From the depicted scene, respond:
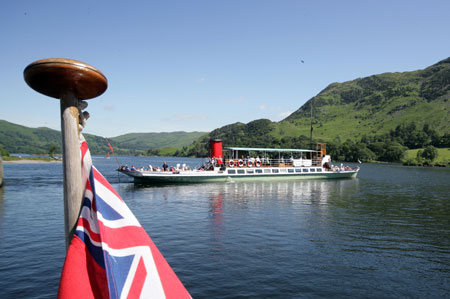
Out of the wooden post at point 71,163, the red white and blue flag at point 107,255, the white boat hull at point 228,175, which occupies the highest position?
the wooden post at point 71,163

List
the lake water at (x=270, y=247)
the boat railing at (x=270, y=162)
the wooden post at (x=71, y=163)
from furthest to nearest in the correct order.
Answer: the boat railing at (x=270, y=162)
the lake water at (x=270, y=247)
the wooden post at (x=71, y=163)

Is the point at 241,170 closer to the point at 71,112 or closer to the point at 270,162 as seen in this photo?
the point at 270,162

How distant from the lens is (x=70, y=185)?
357 centimetres

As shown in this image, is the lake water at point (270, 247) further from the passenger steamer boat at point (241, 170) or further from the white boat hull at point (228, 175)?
the passenger steamer boat at point (241, 170)

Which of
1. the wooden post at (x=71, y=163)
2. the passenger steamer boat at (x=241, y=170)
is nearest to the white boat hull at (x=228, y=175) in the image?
the passenger steamer boat at (x=241, y=170)

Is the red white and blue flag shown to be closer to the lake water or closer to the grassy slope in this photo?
the lake water

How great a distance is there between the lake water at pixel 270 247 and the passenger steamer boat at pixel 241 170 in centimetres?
1664

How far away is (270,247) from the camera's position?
1809 centimetres

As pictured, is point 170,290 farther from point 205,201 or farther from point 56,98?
point 205,201

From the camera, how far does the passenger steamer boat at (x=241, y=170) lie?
5128cm

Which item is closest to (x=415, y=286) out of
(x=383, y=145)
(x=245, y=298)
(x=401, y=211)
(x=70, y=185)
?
(x=245, y=298)

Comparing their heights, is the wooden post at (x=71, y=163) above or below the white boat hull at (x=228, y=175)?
above

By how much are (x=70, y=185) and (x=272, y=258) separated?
14475 mm

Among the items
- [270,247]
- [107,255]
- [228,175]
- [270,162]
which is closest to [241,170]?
[228,175]
